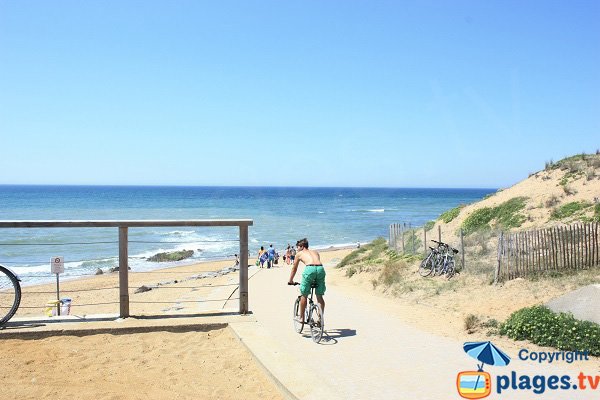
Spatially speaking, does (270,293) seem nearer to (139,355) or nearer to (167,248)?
(139,355)

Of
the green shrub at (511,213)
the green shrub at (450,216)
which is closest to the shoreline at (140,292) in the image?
the green shrub at (450,216)

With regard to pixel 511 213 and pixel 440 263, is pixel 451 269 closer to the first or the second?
pixel 440 263

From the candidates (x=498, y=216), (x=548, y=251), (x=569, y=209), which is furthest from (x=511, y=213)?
(x=548, y=251)

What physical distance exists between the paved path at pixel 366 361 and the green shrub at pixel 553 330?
0.75m

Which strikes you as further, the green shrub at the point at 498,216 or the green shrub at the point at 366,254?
the green shrub at the point at 366,254

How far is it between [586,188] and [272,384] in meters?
21.4

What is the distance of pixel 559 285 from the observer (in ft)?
36.1

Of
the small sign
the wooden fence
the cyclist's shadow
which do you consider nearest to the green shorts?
the cyclist's shadow

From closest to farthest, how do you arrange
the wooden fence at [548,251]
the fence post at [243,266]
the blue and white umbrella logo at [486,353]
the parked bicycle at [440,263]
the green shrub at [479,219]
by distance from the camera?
the blue and white umbrella logo at [486,353] → the fence post at [243,266] → the wooden fence at [548,251] → the parked bicycle at [440,263] → the green shrub at [479,219]

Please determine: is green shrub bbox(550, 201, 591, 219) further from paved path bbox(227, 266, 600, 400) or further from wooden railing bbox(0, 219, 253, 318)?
wooden railing bbox(0, 219, 253, 318)

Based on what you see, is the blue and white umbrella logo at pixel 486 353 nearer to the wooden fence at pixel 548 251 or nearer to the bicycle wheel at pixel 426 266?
the wooden fence at pixel 548 251

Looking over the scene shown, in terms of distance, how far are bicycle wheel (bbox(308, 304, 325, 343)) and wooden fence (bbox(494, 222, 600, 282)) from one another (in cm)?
657

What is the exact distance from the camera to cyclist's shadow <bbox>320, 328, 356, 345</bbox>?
769cm

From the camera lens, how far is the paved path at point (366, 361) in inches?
216
